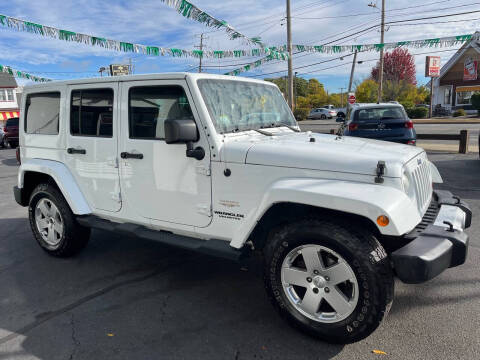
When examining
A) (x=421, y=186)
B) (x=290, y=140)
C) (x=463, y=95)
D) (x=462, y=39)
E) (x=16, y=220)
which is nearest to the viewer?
(x=421, y=186)

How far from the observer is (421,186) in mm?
3068

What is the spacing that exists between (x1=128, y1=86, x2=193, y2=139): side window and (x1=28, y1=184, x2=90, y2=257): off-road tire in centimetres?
134

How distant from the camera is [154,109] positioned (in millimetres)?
3500

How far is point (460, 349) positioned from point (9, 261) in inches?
181

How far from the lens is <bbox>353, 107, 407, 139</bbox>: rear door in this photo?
10.2 metres

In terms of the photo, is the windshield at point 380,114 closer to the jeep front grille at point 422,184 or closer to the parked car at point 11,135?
the jeep front grille at point 422,184

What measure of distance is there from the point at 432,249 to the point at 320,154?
958mm

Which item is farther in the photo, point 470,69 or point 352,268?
point 470,69

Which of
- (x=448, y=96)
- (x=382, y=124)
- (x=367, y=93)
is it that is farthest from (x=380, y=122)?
(x=367, y=93)

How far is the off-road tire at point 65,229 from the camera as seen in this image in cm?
428

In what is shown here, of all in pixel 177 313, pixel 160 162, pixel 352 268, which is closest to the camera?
pixel 352 268

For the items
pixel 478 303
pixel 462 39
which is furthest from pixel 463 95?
pixel 478 303

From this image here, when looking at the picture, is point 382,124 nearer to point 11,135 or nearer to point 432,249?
point 432,249

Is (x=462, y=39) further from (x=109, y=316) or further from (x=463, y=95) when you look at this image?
(x=463, y=95)
